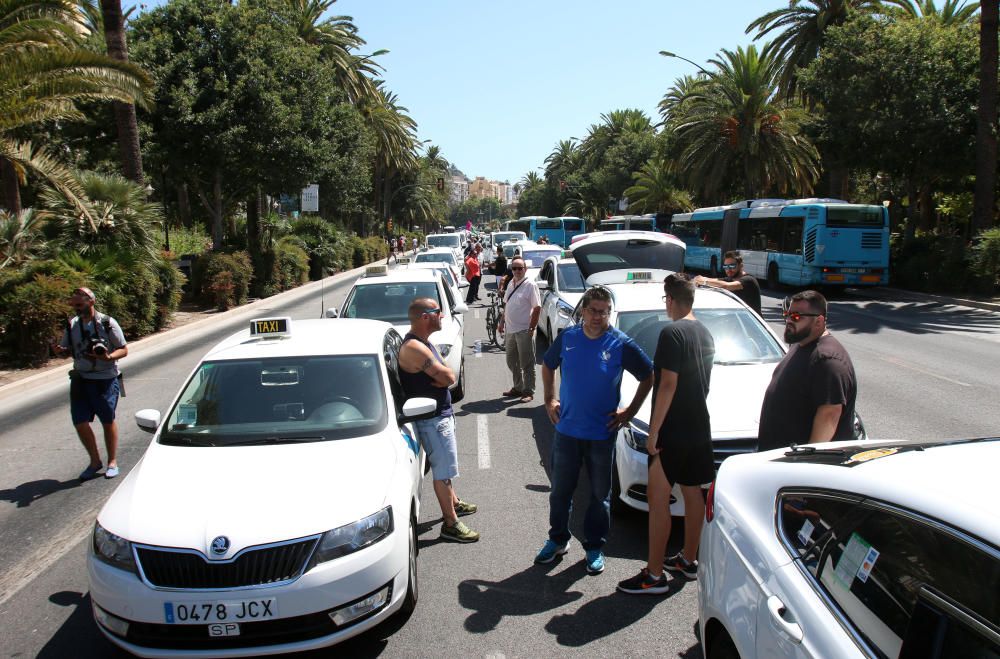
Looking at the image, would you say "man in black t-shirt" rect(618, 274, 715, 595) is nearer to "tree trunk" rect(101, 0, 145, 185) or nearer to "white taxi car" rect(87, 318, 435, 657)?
"white taxi car" rect(87, 318, 435, 657)

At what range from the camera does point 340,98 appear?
1495 inches

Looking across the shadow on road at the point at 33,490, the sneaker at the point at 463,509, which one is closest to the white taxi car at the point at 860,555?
the sneaker at the point at 463,509

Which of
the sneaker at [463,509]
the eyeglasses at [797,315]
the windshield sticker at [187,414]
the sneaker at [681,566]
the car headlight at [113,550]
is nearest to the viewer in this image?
the car headlight at [113,550]

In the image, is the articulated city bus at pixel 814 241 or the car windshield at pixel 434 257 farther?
the articulated city bus at pixel 814 241

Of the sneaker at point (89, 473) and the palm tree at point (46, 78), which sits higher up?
the palm tree at point (46, 78)

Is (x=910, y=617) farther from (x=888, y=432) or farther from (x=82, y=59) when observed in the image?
(x=82, y=59)

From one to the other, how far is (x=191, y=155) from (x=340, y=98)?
52.6ft

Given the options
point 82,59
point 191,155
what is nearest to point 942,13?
point 191,155

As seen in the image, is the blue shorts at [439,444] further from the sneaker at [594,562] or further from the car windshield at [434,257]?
the car windshield at [434,257]

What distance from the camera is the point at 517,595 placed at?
459 cm

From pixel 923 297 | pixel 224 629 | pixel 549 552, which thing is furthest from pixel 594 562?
pixel 923 297

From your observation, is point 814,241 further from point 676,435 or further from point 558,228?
point 558,228

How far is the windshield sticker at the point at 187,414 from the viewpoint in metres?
4.90

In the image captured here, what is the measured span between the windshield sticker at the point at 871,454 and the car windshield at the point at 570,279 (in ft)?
33.8
